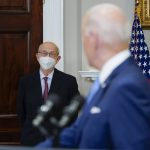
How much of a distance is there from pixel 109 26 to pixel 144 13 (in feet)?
12.4

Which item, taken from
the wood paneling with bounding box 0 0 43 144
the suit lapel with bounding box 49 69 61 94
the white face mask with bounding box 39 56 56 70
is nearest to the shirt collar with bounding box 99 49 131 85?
the suit lapel with bounding box 49 69 61 94

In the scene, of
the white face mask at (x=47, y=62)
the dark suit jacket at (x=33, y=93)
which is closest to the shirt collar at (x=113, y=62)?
the dark suit jacket at (x=33, y=93)

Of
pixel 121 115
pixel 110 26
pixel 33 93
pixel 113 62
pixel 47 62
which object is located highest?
pixel 110 26

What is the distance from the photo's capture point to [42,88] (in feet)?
15.1

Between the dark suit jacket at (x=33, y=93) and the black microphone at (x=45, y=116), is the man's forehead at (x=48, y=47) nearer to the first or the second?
the dark suit jacket at (x=33, y=93)

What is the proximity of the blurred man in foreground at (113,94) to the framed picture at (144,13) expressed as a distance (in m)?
3.66

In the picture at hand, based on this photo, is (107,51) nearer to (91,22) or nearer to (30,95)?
(91,22)

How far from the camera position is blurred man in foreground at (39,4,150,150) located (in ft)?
6.17

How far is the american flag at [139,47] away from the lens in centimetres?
549

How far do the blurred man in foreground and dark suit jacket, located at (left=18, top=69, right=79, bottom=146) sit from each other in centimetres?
235

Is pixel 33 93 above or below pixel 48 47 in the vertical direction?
below

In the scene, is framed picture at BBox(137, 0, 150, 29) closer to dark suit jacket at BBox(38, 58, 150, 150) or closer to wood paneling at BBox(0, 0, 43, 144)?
wood paneling at BBox(0, 0, 43, 144)

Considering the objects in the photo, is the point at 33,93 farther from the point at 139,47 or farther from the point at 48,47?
the point at 139,47

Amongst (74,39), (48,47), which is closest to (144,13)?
(74,39)
